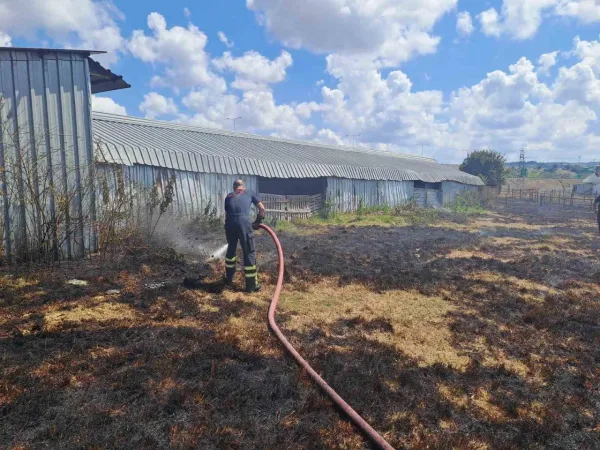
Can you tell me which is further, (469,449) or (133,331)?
(133,331)

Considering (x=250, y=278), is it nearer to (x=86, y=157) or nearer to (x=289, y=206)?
(x=86, y=157)

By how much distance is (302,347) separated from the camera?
4.43 metres

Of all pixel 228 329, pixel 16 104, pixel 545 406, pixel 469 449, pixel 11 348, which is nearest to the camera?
pixel 469 449

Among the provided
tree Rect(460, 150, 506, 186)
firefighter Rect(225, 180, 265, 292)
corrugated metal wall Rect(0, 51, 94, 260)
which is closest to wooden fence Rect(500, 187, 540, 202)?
tree Rect(460, 150, 506, 186)

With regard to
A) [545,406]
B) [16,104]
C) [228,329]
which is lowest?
[545,406]

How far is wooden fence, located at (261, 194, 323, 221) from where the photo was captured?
1566cm

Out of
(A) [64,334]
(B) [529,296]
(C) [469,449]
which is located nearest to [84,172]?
(A) [64,334]

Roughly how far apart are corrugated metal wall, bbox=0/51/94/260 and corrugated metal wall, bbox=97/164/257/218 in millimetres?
3464

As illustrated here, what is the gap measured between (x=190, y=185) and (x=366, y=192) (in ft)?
36.5

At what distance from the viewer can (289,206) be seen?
16.5 meters

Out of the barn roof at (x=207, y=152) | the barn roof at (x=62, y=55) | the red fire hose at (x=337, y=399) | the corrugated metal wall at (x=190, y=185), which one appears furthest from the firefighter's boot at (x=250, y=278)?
the corrugated metal wall at (x=190, y=185)

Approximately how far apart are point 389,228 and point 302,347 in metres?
12.0

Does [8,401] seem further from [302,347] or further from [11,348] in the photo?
[302,347]

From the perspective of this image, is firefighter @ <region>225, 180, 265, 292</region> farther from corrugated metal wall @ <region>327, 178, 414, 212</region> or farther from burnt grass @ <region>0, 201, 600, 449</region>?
corrugated metal wall @ <region>327, 178, 414, 212</region>
